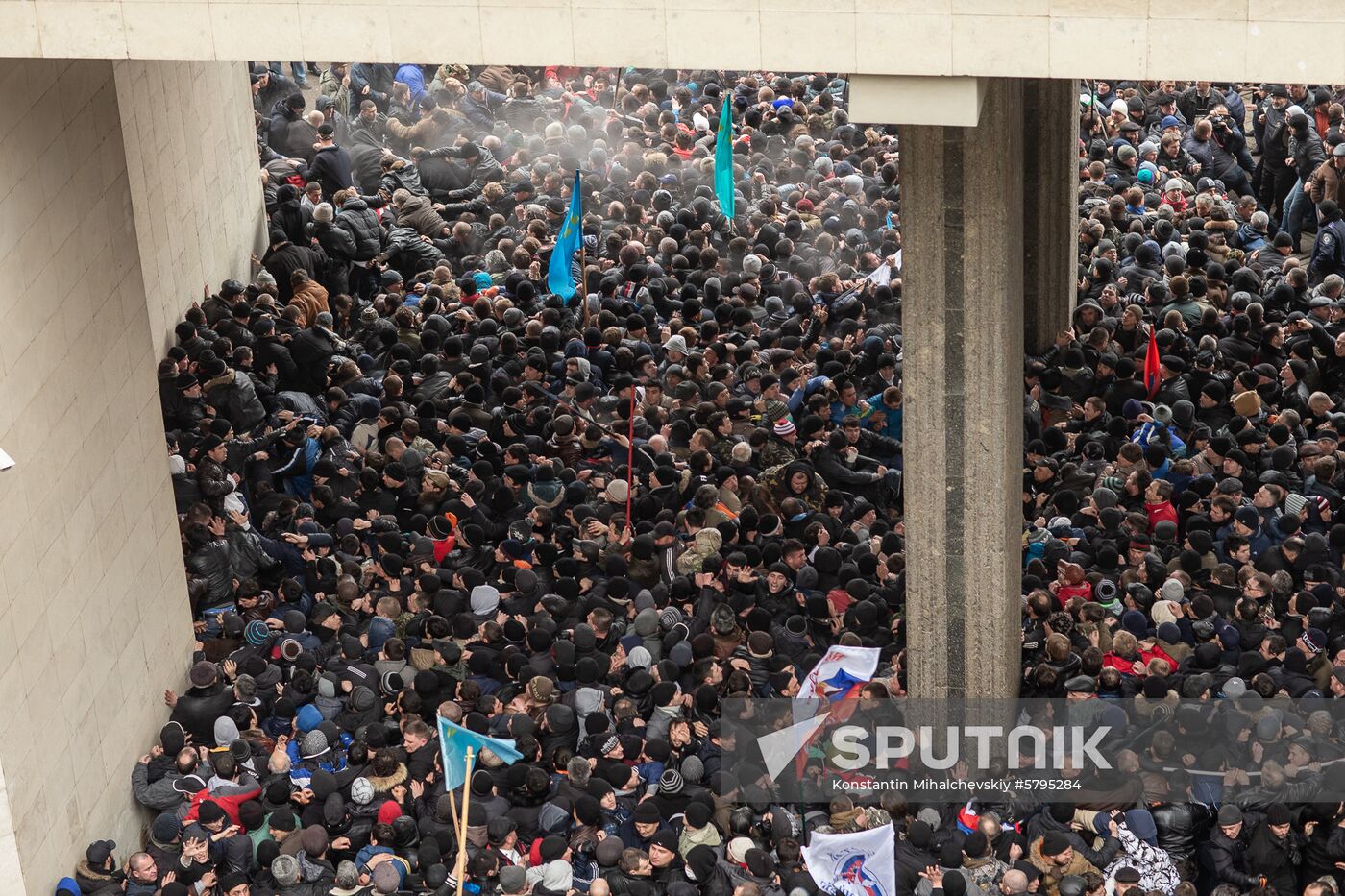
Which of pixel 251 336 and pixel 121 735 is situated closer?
pixel 121 735

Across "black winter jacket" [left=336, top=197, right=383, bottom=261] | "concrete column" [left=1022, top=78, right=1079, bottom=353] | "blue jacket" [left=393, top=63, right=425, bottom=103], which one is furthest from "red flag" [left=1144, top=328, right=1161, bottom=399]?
"blue jacket" [left=393, top=63, right=425, bottom=103]

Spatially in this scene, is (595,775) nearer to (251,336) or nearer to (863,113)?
(863,113)

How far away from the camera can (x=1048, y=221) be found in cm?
1942

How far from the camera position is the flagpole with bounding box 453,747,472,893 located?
1209 centimetres

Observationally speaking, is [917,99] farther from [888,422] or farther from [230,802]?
[230,802]

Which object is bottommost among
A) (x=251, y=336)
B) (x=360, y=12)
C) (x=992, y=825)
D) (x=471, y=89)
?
(x=992, y=825)

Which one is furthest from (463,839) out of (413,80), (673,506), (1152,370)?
(413,80)

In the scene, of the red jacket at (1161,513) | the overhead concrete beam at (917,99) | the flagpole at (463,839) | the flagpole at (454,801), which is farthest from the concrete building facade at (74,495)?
the red jacket at (1161,513)

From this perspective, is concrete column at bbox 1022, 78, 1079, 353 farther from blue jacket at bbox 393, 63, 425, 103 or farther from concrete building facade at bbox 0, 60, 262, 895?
concrete building facade at bbox 0, 60, 262, 895

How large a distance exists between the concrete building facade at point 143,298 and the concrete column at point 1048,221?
582 cm

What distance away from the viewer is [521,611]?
15.2 m

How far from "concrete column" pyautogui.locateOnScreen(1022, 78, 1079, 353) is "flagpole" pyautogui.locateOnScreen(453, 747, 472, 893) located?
8.79m

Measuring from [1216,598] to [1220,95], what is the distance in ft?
38.9

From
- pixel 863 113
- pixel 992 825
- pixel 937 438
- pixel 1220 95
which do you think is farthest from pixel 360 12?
pixel 1220 95
